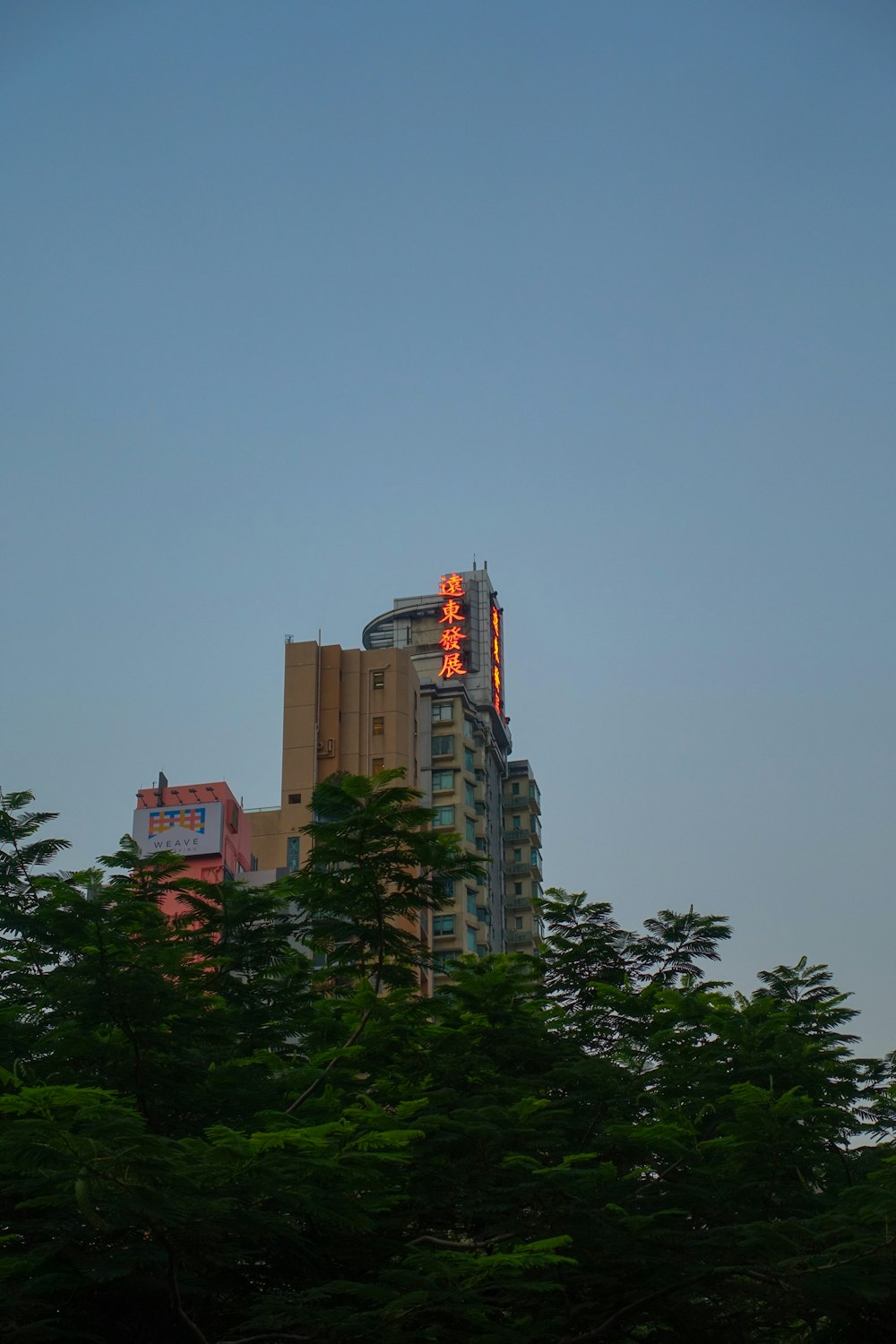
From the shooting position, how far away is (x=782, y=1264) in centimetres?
1013

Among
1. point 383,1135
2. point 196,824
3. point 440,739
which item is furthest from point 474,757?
point 383,1135

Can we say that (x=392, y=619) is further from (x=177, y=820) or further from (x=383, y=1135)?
(x=383, y=1135)

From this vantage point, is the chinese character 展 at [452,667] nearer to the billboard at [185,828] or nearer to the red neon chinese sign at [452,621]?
the red neon chinese sign at [452,621]

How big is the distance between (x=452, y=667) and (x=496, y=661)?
11.2 ft

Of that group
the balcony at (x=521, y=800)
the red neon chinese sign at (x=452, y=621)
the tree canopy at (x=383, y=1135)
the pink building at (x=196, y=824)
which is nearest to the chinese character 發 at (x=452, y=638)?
the red neon chinese sign at (x=452, y=621)

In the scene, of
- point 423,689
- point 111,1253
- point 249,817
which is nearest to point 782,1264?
point 111,1253

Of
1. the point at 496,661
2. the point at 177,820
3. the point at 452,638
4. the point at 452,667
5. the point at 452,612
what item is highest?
the point at 452,612

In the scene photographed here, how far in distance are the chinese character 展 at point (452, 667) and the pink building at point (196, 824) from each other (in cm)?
2599

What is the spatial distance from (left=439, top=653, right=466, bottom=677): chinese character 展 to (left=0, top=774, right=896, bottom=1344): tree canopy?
67967 millimetres

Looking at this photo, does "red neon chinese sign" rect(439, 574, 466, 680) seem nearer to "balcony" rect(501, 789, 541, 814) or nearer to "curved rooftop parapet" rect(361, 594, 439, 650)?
"curved rooftop parapet" rect(361, 594, 439, 650)

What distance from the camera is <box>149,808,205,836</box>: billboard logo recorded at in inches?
2319

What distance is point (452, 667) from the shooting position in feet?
278

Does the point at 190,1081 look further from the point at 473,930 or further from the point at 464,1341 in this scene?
the point at 473,930

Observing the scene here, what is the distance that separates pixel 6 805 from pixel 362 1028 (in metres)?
4.50
